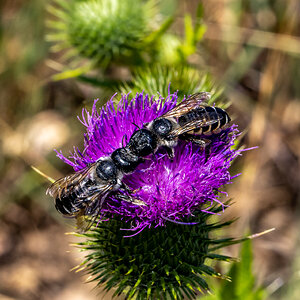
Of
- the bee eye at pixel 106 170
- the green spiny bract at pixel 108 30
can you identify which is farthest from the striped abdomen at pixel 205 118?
the green spiny bract at pixel 108 30

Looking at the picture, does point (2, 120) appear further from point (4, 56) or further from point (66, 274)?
point (66, 274)

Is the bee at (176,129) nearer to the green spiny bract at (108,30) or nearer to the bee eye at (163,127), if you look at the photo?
the bee eye at (163,127)

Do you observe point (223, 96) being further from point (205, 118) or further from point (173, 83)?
point (205, 118)

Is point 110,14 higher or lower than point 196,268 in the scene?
higher

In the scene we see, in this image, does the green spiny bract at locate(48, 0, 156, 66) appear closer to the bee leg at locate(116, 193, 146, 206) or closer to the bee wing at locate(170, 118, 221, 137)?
the bee wing at locate(170, 118, 221, 137)

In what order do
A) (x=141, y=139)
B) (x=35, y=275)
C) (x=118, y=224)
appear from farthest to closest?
(x=35, y=275)
(x=118, y=224)
(x=141, y=139)

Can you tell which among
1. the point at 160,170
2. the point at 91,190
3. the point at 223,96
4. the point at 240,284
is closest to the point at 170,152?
the point at 160,170

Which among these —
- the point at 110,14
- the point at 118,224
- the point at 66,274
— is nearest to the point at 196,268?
the point at 118,224
